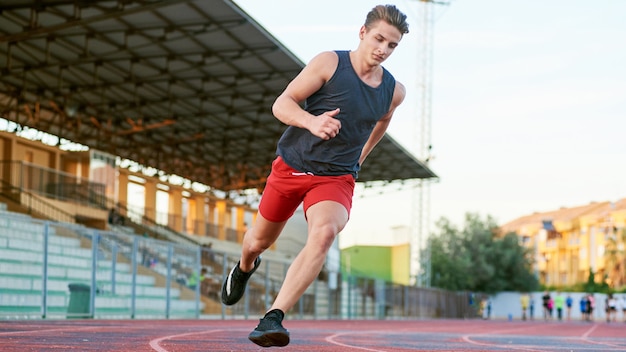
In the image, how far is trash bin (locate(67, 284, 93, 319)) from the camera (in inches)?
687

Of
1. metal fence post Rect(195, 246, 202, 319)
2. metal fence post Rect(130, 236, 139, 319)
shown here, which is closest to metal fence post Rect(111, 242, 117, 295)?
metal fence post Rect(130, 236, 139, 319)

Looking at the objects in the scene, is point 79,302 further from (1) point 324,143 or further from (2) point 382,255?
(2) point 382,255

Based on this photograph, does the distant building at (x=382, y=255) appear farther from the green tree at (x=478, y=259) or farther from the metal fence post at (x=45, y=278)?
the metal fence post at (x=45, y=278)

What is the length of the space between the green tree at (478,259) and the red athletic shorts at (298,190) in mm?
66315

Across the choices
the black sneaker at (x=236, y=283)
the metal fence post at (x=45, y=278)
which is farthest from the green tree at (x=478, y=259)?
the black sneaker at (x=236, y=283)

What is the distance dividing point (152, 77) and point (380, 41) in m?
25.3

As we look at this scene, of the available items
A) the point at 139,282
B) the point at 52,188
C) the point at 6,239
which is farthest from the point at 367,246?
the point at 6,239

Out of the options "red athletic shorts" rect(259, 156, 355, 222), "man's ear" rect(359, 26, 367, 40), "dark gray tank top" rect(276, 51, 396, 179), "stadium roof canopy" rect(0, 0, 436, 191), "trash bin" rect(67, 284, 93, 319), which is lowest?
"trash bin" rect(67, 284, 93, 319)

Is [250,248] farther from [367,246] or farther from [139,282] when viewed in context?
[367,246]

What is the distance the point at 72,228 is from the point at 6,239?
6.94 ft

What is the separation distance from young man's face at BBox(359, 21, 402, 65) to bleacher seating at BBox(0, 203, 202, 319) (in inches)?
431

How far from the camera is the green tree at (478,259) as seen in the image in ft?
237

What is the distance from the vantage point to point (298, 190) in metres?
5.77

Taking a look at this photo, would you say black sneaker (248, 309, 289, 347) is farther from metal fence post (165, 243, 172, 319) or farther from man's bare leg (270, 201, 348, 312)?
metal fence post (165, 243, 172, 319)
